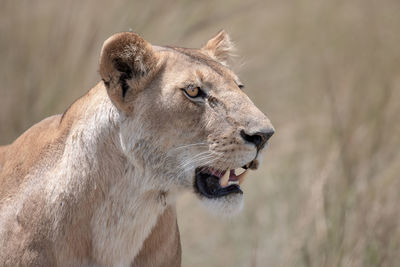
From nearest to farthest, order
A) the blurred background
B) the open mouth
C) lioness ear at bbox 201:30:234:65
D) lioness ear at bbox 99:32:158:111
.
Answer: lioness ear at bbox 99:32:158:111
the open mouth
lioness ear at bbox 201:30:234:65
the blurred background

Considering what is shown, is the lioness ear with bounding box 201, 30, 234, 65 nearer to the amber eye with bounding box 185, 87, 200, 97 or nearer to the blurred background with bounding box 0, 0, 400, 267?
the blurred background with bounding box 0, 0, 400, 267

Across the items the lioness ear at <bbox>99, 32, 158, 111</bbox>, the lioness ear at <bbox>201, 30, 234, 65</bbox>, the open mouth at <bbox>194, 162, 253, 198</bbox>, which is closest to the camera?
the lioness ear at <bbox>99, 32, 158, 111</bbox>

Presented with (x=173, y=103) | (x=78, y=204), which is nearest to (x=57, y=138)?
(x=78, y=204)

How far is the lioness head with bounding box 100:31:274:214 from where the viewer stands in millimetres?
3357

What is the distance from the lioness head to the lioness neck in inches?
2.4

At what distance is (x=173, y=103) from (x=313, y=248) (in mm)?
2210

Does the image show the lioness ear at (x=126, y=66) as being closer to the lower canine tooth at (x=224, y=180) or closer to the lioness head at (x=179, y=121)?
the lioness head at (x=179, y=121)

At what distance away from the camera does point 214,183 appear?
11.6ft

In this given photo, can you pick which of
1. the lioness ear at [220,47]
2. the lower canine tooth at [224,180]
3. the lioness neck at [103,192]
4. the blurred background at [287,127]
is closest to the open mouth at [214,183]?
the lower canine tooth at [224,180]

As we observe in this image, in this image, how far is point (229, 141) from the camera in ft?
11.0

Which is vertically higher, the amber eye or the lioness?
the amber eye

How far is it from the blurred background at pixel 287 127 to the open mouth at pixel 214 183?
1216 millimetres

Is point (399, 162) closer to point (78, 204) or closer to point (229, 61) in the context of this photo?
point (229, 61)

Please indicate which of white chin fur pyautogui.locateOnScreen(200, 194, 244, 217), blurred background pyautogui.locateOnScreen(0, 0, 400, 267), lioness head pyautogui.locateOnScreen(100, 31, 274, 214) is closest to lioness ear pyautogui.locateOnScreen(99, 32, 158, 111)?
lioness head pyautogui.locateOnScreen(100, 31, 274, 214)
